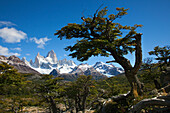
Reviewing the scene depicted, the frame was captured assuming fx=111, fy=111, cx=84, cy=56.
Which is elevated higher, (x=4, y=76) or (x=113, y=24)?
(x=113, y=24)

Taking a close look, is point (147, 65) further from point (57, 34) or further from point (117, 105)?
point (57, 34)

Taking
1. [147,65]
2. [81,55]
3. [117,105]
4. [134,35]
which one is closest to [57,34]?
[81,55]

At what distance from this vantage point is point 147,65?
71.4 ft

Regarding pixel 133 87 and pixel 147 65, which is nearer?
pixel 133 87

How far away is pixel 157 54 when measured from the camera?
2111 cm

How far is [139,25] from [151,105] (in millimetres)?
5105

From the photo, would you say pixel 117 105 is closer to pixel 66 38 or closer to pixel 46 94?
pixel 66 38

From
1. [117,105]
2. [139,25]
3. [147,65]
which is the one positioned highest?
[139,25]

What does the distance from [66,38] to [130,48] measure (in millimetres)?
5169

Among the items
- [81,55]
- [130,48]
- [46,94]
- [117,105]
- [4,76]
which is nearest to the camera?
[117,105]

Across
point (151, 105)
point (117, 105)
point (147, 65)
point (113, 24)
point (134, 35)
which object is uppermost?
point (113, 24)

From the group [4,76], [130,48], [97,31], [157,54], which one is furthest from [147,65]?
[4,76]

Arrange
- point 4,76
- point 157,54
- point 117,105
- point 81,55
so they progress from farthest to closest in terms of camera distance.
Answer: point 157,54 → point 4,76 → point 81,55 → point 117,105

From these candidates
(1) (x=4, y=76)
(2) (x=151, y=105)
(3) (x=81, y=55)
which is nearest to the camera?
(2) (x=151, y=105)
